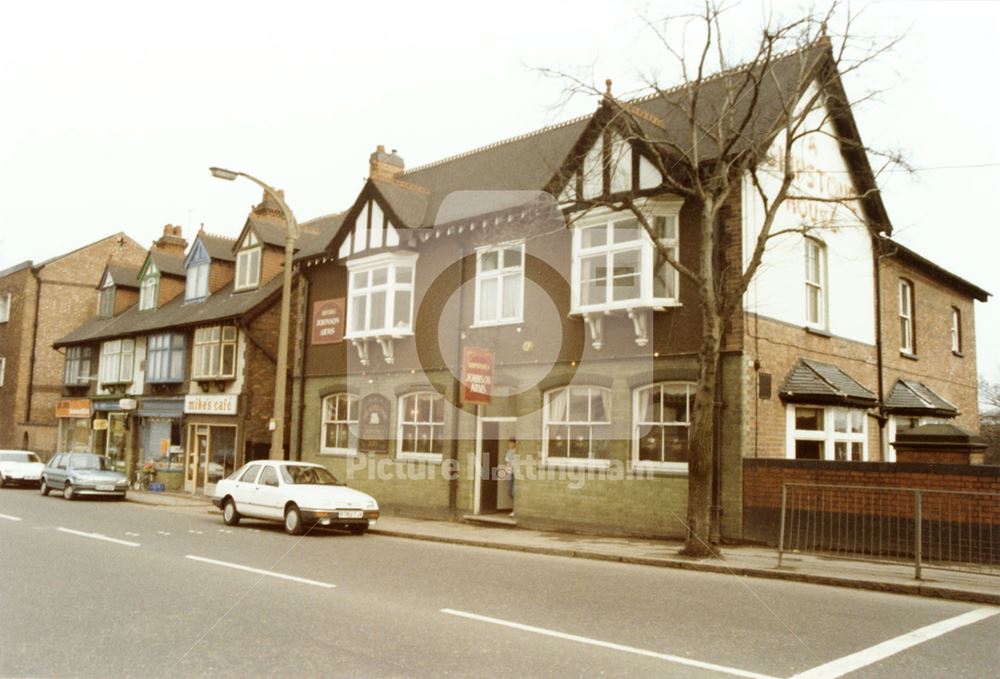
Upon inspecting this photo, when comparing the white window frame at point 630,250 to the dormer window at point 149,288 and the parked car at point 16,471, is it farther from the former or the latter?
the dormer window at point 149,288

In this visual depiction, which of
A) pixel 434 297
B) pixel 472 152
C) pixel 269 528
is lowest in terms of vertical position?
pixel 269 528

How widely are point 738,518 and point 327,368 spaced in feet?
44.6

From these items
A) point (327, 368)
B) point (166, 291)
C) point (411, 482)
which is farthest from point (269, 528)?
point (166, 291)

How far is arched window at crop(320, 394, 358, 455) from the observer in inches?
910

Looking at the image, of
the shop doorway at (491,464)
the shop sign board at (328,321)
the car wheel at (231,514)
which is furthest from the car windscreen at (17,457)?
the shop doorway at (491,464)

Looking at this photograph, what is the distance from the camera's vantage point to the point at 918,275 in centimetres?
2216

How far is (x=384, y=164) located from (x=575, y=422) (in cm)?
1230

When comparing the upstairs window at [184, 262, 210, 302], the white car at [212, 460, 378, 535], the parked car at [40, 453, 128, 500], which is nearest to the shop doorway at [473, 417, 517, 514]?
the white car at [212, 460, 378, 535]

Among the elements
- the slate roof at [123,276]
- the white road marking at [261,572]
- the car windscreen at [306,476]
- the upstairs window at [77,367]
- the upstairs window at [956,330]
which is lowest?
the white road marking at [261,572]

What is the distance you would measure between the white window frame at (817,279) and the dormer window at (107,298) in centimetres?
3322

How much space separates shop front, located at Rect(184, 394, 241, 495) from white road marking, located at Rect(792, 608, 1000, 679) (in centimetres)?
2317

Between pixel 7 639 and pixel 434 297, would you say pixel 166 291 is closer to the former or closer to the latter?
pixel 434 297

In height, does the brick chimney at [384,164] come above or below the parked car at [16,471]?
above

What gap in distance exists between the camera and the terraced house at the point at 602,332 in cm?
1587
